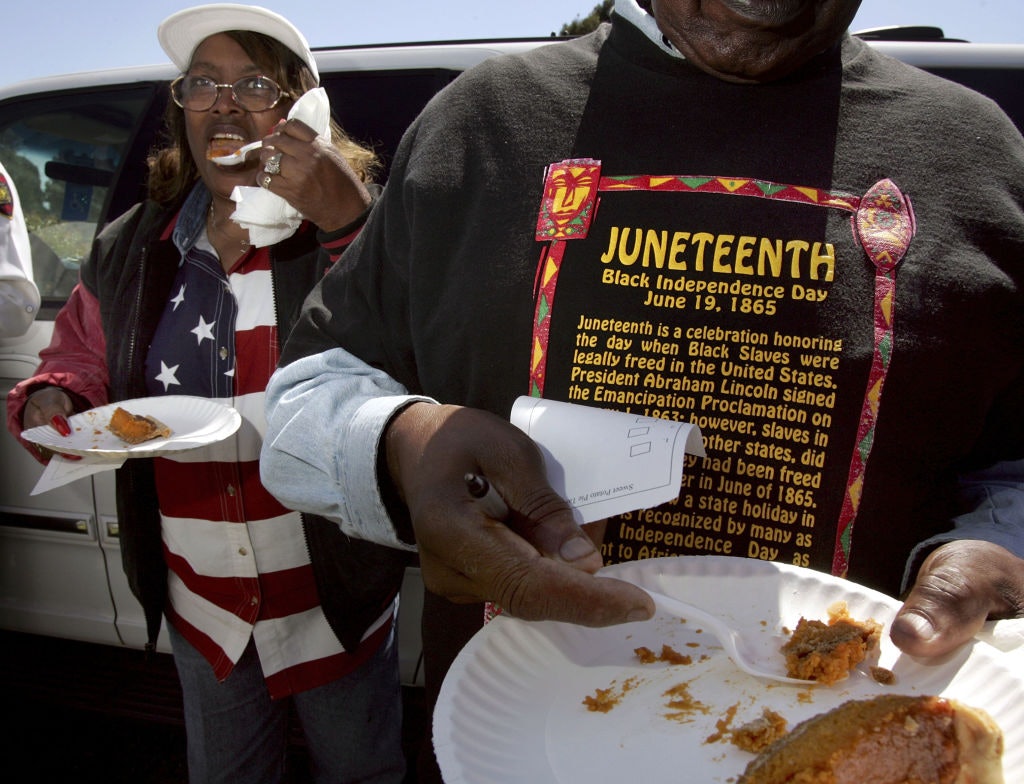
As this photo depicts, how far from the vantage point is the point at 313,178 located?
2.30 metres

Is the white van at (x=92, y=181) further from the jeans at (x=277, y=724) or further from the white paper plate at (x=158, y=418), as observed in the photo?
the white paper plate at (x=158, y=418)

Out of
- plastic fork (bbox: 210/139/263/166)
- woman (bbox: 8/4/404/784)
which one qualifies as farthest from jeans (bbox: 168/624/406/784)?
plastic fork (bbox: 210/139/263/166)

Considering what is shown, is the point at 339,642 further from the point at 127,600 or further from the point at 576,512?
the point at 576,512

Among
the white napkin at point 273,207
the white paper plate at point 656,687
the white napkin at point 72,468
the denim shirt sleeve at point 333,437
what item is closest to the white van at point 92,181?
the white napkin at point 273,207

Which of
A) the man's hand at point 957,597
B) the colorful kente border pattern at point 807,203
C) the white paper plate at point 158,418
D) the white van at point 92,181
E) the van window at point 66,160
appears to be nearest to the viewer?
the man's hand at point 957,597

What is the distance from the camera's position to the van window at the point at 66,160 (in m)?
3.62

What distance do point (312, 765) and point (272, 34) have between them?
2238 mm

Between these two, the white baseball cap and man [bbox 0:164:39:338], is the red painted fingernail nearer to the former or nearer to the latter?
man [bbox 0:164:39:338]

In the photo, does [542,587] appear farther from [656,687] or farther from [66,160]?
[66,160]

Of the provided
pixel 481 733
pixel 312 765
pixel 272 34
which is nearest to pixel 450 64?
pixel 272 34

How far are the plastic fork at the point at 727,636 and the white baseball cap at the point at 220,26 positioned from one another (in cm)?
213

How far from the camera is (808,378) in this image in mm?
1184

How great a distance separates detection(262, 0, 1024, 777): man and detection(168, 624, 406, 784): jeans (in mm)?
1324

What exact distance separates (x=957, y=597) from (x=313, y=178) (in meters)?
1.87
